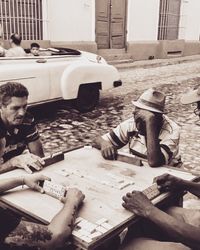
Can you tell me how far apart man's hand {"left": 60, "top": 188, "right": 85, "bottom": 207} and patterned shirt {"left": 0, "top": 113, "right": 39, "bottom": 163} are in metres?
1.40

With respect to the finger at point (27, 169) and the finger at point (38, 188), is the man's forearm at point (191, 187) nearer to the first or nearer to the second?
the finger at point (38, 188)

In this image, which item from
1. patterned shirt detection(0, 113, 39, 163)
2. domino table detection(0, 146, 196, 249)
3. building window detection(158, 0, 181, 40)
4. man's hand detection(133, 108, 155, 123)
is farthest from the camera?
building window detection(158, 0, 181, 40)

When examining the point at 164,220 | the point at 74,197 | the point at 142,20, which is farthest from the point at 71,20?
the point at 164,220

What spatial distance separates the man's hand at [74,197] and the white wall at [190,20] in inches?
751

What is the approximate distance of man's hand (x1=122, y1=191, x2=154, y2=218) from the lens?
7.48ft

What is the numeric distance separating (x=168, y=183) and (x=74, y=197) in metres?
0.66

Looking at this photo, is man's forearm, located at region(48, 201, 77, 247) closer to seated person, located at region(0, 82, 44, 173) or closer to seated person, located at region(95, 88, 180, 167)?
seated person, located at region(0, 82, 44, 173)

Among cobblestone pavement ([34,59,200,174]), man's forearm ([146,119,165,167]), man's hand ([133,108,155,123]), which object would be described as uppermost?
man's hand ([133,108,155,123])

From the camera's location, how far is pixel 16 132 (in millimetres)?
3707

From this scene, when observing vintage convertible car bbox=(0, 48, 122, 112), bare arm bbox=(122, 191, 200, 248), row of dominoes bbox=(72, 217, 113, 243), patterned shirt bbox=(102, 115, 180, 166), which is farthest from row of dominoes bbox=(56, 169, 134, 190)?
vintage convertible car bbox=(0, 48, 122, 112)

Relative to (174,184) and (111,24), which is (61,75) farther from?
(111,24)

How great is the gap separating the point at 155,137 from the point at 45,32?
10.7 meters

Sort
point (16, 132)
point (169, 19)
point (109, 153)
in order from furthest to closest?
1. point (169, 19)
2. point (16, 132)
3. point (109, 153)

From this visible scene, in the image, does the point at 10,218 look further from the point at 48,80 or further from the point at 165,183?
the point at 48,80
